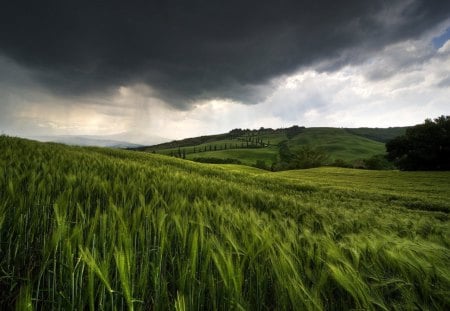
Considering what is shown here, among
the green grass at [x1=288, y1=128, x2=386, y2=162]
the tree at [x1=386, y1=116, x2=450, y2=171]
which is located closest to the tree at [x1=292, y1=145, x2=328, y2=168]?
the tree at [x1=386, y1=116, x2=450, y2=171]

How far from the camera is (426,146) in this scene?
4975 centimetres

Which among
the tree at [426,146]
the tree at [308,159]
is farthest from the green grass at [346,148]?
the tree at [426,146]

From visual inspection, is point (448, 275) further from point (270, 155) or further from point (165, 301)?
point (270, 155)

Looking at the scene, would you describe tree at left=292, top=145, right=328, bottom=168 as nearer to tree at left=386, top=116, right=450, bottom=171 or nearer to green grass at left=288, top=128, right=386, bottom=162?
tree at left=386, top=116, right=450, bottom=171

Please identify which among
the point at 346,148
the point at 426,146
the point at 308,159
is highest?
the point at 426,146

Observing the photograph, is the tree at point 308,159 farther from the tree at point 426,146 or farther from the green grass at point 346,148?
the green grass at point 346,148

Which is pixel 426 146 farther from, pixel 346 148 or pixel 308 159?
pixel 346 148

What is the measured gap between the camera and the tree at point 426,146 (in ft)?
159

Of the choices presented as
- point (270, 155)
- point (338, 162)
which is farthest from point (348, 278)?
point (270, 155)

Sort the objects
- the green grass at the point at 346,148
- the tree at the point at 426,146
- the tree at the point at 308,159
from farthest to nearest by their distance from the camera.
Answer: the green grass at the point at 346,148
the tree at the point at 308,159
the tree at the point at 426,146

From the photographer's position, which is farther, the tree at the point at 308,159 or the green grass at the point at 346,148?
the green grass at the point at 346,148

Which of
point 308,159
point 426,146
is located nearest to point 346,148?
point 308,159

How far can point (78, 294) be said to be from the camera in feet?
3.34

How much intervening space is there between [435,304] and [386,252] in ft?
1.53
